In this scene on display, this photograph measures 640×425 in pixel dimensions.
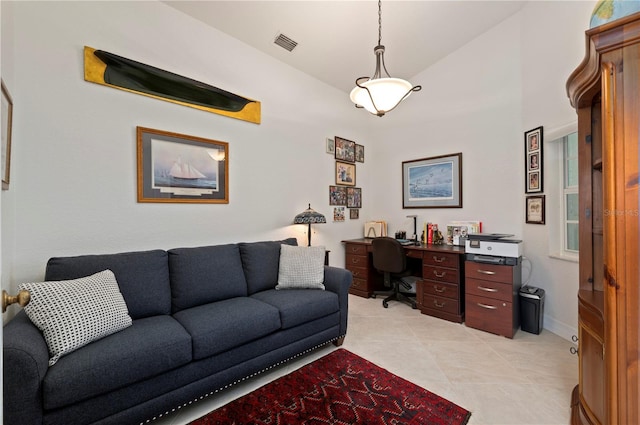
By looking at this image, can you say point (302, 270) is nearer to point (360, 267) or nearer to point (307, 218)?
point (307, 218)

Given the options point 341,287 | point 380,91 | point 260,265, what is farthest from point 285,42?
point 341,287

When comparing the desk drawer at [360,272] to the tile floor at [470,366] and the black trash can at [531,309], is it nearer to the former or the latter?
the tile floor at [470,366]

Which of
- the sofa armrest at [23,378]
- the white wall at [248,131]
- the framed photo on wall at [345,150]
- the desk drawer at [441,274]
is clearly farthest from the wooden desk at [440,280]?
the sofa armrest at [23,378]

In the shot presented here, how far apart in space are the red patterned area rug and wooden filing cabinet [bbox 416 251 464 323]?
1404mm

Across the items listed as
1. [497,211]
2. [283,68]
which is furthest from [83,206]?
[497,211]

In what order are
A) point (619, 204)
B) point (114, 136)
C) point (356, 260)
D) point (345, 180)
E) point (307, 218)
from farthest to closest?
point (345, 180), point (356, 260), point (307, 218), point (114, 136), point (619, 204)

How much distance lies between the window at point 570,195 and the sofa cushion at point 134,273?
12.1 feet

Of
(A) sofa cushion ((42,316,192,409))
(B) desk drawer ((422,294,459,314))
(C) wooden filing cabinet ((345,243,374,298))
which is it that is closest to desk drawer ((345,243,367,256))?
(C) wooden filing cabinet ((345,243,374,298))

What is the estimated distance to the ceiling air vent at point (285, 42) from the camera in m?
3.12

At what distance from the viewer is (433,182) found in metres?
3.99

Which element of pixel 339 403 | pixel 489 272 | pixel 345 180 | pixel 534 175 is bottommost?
pixel 339 403

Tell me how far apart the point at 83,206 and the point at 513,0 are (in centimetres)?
450

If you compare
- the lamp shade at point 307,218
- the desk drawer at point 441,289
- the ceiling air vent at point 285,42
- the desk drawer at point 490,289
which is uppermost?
the ceiling air vent at point 285,42

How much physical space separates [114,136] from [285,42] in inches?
80.6
